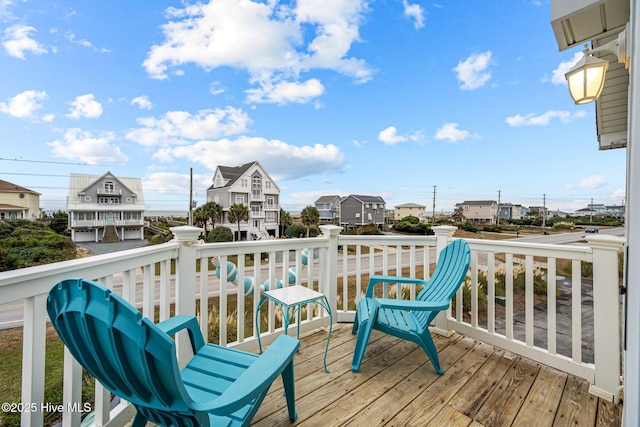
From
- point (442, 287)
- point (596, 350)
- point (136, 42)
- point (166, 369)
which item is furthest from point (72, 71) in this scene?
point (596, 350)

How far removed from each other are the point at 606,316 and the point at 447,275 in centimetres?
102

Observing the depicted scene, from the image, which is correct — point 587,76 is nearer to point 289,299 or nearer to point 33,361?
point 289,299

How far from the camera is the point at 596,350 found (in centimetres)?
189

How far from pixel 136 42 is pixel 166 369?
17.7 ft

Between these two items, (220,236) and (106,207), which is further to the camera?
(220,236)

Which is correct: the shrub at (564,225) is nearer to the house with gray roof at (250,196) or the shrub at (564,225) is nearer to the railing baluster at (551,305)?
the railing baluster at (551,305)

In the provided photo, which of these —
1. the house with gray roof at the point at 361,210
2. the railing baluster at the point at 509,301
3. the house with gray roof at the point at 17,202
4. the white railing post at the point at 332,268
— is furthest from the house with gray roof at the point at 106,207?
the house with gray roof at the point at 361,210

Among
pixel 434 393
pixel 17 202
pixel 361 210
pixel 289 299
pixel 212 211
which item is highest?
pixel 361 210

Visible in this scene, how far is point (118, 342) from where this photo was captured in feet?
2.74

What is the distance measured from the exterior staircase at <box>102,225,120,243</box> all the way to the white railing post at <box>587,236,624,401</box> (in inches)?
226

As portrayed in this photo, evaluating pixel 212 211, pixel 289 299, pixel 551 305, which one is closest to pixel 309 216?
pixel 212 211

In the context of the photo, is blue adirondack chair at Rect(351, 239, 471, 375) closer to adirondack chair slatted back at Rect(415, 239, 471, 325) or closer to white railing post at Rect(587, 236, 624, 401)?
adirondack chair slatted back at Rect(415, 239, 471, 325)

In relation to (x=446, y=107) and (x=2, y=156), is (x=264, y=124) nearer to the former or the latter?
(x=446, y=107)

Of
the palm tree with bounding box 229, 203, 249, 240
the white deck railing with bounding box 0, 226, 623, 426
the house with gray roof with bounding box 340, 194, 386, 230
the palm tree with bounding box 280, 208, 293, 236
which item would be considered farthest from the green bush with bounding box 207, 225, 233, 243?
the white deck railing with bounding box 0, 226, 623, 426
